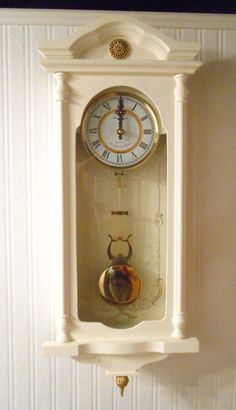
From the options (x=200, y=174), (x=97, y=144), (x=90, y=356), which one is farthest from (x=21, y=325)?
(x=200, y=174)

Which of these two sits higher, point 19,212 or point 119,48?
point 119,48

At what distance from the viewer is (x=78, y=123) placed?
28.3 inches

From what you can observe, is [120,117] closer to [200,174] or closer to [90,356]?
[200,174]

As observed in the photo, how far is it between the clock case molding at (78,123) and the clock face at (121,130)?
40 mm

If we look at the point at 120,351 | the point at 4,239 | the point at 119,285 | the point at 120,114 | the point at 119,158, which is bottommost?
the point at 120,351

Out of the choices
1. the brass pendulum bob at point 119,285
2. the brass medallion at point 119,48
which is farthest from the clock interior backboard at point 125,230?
the brass medallion at point 119,48

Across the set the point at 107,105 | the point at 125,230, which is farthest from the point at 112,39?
the point at 125,230

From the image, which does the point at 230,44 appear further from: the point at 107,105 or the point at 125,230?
the point at 125,230

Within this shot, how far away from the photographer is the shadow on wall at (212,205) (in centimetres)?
86

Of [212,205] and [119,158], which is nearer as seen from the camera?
[119,158]

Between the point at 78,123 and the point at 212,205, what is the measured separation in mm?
430

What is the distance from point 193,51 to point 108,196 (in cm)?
39

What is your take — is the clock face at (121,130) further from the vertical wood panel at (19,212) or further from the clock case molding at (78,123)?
the vertical wood panel at (19,212)

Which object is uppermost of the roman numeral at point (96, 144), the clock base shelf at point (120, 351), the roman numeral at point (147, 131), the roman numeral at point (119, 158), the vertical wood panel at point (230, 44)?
the vertical wood panel at point (230, 44)
